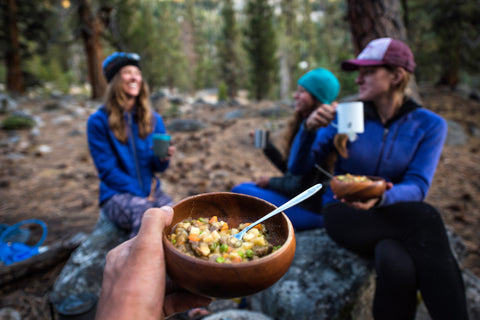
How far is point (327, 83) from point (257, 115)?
684cm

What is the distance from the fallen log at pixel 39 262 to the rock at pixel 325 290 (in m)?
1.77

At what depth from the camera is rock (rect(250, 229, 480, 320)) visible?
1.83 meters

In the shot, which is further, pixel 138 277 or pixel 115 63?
pixel 115 63

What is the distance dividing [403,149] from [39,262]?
325 cm

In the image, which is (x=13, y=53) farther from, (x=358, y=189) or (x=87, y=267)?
(x=358, y=189)

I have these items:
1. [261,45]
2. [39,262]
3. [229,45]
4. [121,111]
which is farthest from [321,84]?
[229,45]

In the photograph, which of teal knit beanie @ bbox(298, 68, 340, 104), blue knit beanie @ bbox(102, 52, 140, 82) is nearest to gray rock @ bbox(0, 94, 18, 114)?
blue knit beanie @ bbox(102, 52, 140, 82)

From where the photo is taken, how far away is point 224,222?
119 cm

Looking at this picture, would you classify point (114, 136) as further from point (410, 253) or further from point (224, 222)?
point (410, 253)

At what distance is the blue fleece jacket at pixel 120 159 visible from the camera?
101 inches

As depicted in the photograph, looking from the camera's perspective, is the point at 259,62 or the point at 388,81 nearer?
the point at 388,81

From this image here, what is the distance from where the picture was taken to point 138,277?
89cm

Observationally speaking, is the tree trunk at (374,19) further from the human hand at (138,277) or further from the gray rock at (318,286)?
the human hand at (138,277)

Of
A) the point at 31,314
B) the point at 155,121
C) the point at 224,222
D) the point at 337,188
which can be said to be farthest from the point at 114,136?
the point at 337,188
